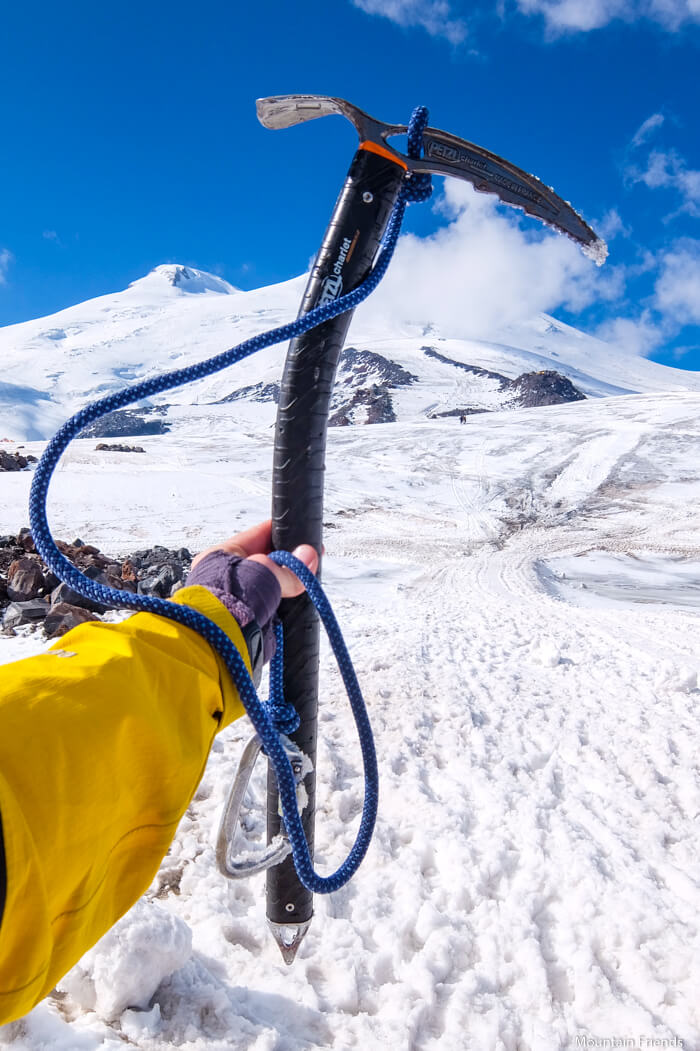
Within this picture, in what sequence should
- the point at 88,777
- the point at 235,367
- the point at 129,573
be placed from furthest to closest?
the point at 235,367, the point at 129,573, the point at 88,777

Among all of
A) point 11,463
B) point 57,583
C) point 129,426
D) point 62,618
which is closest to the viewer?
point 62,618

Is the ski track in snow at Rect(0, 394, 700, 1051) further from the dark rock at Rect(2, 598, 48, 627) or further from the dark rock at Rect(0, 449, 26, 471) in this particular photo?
the dark rock at Rect(0, 449, 26, 471)

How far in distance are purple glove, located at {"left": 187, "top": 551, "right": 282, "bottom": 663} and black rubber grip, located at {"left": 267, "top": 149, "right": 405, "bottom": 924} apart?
0.29 meters

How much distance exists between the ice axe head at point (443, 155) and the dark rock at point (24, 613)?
482cm

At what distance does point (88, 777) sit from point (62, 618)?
184 inches

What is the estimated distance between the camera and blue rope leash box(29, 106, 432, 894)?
3.45 feet

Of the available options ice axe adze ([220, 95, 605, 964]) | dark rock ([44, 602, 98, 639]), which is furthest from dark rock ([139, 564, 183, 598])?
ice axe adze ([220, 95, 605, 964])

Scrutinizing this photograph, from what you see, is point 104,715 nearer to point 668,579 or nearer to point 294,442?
point 294,442

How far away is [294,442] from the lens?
162 centimetres

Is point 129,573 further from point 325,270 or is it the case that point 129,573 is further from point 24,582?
point 325,270

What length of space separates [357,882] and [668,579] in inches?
421

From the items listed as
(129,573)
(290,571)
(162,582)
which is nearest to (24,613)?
(162,582)

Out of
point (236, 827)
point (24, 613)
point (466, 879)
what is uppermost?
point (236, 827)

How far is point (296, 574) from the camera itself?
1375mm
